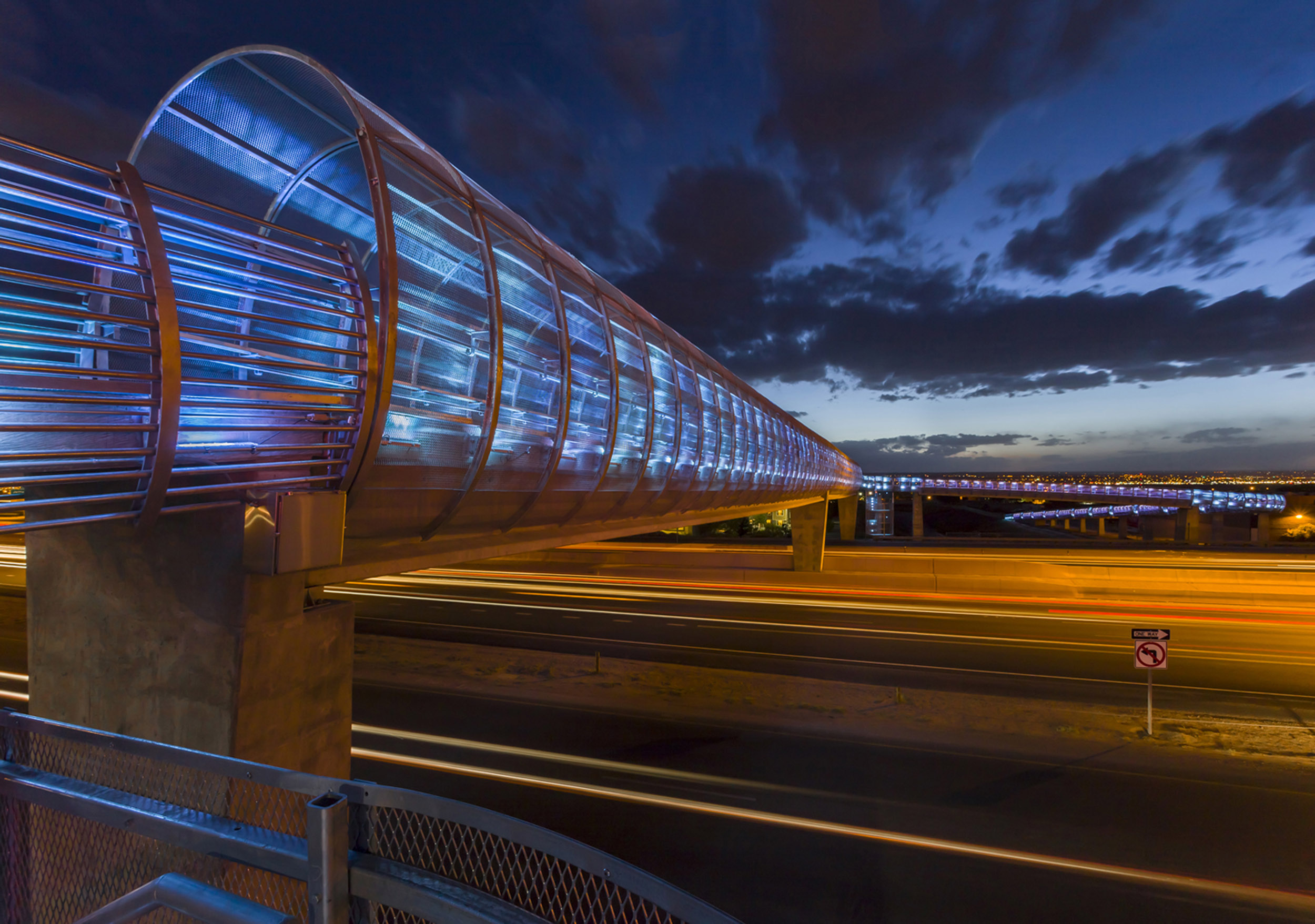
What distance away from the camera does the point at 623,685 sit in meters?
13.5

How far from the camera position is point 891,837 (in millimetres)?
7516

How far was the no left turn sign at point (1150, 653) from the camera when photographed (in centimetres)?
1099

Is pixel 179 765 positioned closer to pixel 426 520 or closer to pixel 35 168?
pixel 35 168

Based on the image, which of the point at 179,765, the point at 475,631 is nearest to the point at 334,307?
the point at 179,765

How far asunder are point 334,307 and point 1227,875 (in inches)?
420

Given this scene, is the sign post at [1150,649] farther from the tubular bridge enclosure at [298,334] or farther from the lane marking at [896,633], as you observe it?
the tubular bridge enclosure at [298,334]

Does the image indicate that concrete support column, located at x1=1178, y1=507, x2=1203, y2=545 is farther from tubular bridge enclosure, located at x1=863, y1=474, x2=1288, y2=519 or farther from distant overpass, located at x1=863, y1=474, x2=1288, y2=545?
tubular bridge enclosure, located at x1=863, y1=474, x2=1288, y2=519

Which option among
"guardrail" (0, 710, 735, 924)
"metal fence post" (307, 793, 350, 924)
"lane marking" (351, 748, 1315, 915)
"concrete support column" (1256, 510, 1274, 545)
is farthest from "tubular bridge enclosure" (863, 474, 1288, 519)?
"metal fence post" (307, 793, 350, 924)

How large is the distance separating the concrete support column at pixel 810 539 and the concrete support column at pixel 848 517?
19.4 metres

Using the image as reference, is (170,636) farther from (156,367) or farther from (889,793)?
(889,793)

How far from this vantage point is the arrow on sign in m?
11.2

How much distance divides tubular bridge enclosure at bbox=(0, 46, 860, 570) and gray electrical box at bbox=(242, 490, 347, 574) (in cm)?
14

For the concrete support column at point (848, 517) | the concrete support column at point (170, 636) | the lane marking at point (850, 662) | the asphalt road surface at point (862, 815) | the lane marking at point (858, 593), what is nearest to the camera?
the concrete support column at point (170, 636)

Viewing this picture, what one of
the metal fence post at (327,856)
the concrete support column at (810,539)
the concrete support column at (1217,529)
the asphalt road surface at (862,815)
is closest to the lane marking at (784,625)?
the asphalt road surface at (862,815)
